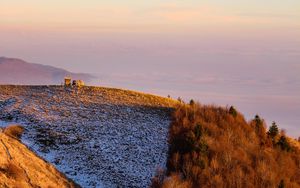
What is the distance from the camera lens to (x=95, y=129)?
47.5m

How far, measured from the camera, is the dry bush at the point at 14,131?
43.0 metres

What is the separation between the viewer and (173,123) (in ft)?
166

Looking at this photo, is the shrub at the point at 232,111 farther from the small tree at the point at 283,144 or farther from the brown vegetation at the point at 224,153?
Result: the small tree at the point at 283,144

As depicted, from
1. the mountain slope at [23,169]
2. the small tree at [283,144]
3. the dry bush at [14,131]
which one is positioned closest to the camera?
the mountain slope at [23,169]

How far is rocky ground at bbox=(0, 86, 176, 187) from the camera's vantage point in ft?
135

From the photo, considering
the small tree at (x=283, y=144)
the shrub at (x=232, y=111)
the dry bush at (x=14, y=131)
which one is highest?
the shrub at (x=232, y=111)

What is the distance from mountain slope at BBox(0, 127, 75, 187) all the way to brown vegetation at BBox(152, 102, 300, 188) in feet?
25.6

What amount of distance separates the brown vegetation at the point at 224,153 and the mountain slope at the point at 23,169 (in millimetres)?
7801

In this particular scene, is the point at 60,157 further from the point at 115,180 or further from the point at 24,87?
the point at 24,87

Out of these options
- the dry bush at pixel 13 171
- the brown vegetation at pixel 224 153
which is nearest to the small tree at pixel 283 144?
the brown vegetation at pixel 224 153

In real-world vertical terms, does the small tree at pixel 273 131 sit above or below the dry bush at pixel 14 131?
above

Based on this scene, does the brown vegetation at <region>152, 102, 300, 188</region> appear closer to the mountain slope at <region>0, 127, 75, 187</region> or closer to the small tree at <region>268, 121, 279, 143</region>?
the small tree at <region>268, 121, 279, 143</region>

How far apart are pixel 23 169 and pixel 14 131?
7537 mm

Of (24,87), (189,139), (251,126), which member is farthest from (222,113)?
(24,87)
